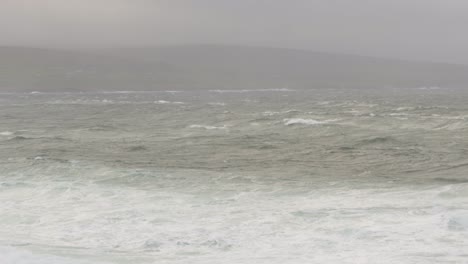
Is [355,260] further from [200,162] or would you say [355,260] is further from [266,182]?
[200,162]

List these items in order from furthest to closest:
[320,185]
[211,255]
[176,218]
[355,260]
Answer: [320,185]
[176,218]
[211,255]
[355,260]

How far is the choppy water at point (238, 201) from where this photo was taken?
29.8ft

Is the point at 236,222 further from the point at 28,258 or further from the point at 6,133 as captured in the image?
the point at 6,133

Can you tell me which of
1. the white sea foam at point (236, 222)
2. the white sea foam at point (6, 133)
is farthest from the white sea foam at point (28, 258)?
the white sea foam at point (6, 133)

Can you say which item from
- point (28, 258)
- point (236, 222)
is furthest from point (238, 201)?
point (28, 258)

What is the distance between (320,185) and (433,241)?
5.49 m

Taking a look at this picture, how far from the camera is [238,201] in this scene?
12.8m

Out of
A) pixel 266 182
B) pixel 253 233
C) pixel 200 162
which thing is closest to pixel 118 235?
pixel 253 233

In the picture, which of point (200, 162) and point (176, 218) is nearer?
point (176, 218)

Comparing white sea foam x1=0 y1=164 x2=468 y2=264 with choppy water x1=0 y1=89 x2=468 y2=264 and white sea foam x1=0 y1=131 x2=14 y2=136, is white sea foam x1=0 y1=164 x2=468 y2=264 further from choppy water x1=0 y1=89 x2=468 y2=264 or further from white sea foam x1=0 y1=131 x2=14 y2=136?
white sea foam x1=0 y1=131 x2=14 y2=136

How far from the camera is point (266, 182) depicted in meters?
15.3

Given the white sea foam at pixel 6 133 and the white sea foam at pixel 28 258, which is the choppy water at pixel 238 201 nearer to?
the white sea foam at pixel 28 258

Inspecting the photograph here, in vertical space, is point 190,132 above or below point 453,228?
below

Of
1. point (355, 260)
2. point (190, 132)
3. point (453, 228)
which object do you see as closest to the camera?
point (355, 260)
